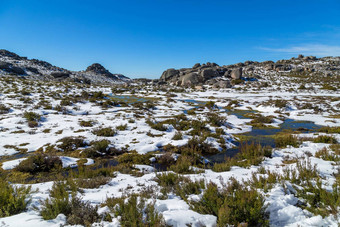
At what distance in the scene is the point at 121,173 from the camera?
539 centimetres

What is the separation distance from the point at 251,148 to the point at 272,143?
2.87m

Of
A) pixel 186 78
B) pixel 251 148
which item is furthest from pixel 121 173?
pixel 186 78

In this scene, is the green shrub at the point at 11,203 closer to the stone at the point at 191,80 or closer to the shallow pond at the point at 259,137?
the shallow pond at the point at 259,137

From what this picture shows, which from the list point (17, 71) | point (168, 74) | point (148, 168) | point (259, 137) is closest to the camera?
point (148, 168)

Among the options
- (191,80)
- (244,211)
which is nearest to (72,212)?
(244,211)

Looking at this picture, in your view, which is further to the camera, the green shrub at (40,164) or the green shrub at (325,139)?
the green shrub at (325,139)

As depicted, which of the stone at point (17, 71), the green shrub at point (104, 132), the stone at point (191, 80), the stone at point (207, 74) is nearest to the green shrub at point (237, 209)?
the green shrub at point (104, 132)

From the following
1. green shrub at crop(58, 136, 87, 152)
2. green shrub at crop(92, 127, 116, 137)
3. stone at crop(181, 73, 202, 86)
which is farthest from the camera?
stone at crop(181, 73, 202, 86)

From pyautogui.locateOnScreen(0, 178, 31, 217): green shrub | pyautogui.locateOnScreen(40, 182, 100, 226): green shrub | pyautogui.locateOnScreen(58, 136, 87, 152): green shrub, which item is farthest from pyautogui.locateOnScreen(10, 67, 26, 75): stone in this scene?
pyautogui.locateOnScreen(40, 182, 100, 226): green shrub

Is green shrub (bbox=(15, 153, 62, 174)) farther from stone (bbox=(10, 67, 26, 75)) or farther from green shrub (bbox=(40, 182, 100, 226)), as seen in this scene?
stone (bbox=(10, 67, 26, 75))

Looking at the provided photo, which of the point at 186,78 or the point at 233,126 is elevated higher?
the point at 186,78

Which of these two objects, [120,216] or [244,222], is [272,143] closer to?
[244,222]

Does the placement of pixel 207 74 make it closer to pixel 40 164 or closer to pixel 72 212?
pixel 40 164

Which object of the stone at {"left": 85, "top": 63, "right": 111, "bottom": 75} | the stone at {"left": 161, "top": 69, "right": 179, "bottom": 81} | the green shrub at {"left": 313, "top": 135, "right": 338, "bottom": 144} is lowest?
the green shrub at {"left": 313, "top": 135, "right": 338, "bottom": 144}
